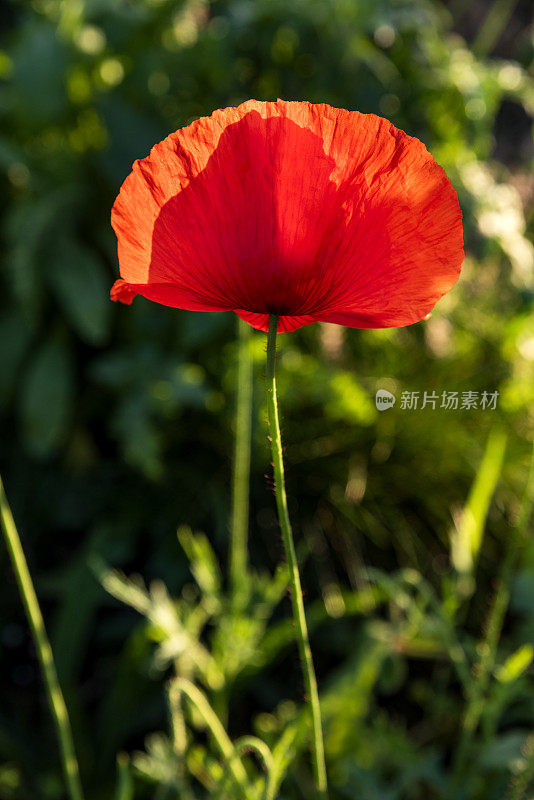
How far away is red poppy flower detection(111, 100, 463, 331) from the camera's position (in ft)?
1.03

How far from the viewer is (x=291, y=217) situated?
13.0 inches

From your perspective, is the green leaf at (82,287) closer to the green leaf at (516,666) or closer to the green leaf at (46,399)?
the green leaf at (46,399)

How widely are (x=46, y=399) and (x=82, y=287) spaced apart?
0.69 feet

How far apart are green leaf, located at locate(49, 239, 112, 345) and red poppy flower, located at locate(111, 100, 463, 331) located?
3.35ft

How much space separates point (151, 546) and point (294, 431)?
1.19 ft

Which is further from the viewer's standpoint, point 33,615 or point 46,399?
point 46,399

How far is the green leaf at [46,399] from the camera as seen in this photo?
1.37 metres

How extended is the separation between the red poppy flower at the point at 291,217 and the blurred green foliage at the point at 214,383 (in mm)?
855

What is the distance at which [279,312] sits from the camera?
1.15ft

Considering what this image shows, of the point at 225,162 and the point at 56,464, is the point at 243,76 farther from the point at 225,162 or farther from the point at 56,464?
the point at 225,162

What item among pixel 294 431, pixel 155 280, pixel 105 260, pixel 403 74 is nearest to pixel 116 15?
pixel 105 260

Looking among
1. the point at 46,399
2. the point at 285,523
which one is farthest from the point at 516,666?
the point at 46,399

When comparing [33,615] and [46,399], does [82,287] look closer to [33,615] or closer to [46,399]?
[46,399]

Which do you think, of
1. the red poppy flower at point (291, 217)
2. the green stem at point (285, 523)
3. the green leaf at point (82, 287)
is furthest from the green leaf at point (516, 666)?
the green leaf at point (82, 287)
